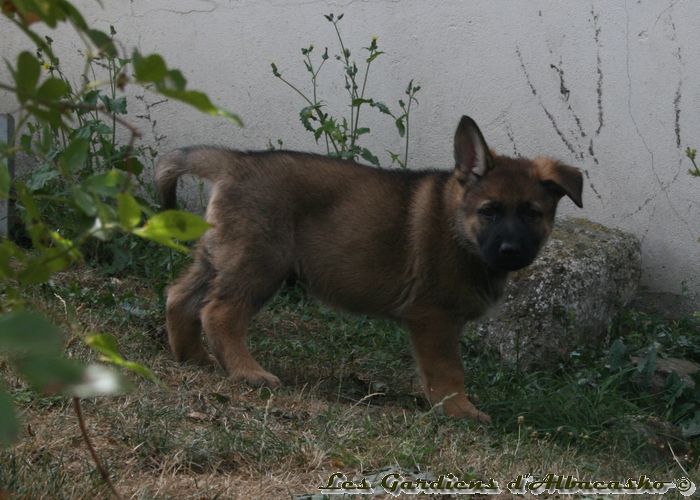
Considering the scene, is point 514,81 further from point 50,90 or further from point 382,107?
point 50,90

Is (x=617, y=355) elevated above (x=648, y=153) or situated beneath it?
situated beneath

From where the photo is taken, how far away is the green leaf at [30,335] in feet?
3.33

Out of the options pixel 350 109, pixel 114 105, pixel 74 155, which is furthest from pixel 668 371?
pixel 74 155

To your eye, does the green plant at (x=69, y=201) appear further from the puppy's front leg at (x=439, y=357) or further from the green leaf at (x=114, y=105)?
the green leaf at (x=114, y=105)

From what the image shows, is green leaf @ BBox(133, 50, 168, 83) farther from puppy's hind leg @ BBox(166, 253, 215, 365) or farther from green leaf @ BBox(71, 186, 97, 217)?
puppy's hind leg @ BBox(166, 253, 215, 365)

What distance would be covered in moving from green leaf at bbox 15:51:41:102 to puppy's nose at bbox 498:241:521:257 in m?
3.04

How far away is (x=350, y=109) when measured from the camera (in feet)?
21.1

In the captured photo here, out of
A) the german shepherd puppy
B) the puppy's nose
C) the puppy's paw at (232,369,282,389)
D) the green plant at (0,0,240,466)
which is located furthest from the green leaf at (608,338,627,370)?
the green plant at (0,0,240,466)

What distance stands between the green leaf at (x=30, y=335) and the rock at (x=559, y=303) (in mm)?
4211

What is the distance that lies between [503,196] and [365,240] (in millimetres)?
650

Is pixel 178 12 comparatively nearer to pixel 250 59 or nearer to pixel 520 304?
pixel 250 59

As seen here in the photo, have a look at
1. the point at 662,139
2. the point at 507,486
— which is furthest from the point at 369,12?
the point at 507,486

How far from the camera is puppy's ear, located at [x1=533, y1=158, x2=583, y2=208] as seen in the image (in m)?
4.48

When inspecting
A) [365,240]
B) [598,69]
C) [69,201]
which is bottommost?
[365,240]
